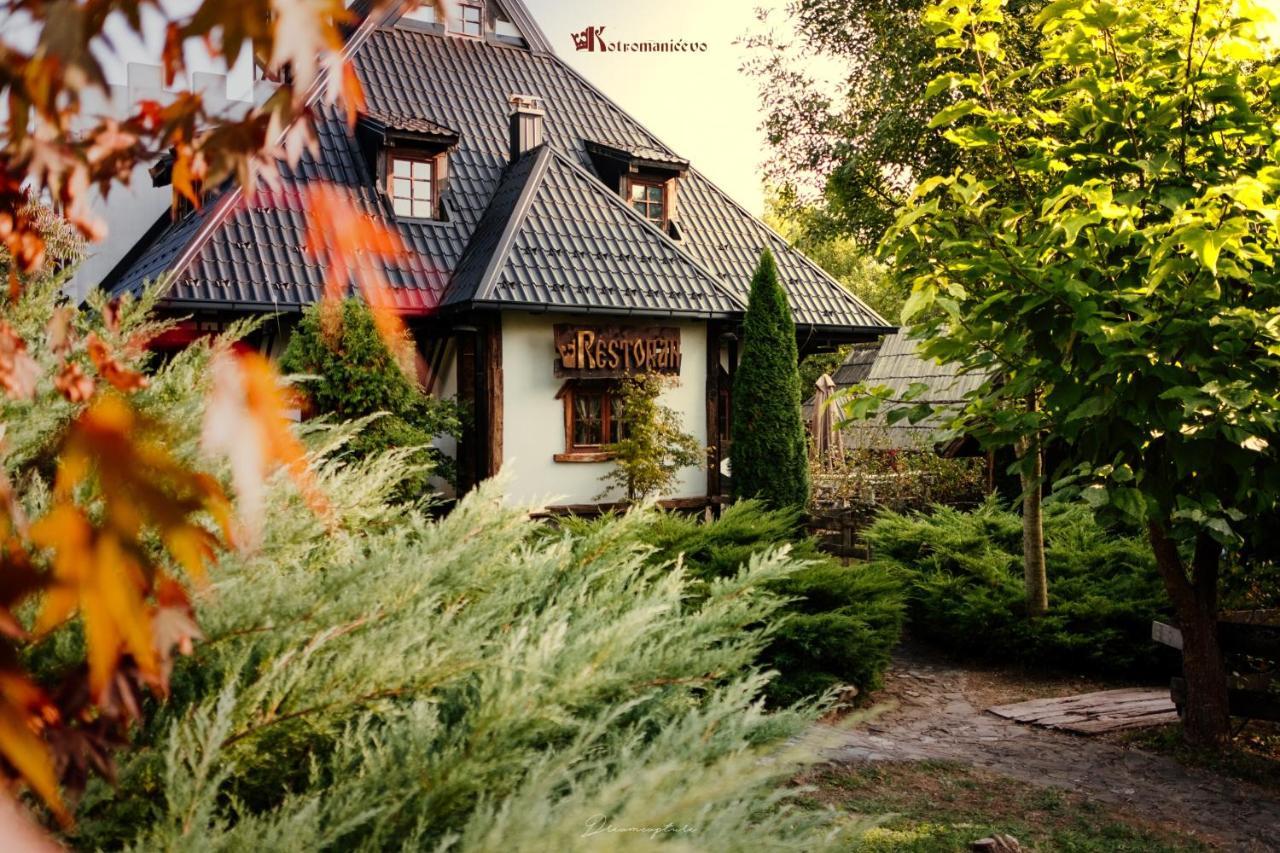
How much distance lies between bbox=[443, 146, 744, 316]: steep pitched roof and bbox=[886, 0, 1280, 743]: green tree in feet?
25.2

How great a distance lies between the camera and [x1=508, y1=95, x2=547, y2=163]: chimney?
1543 centimetres

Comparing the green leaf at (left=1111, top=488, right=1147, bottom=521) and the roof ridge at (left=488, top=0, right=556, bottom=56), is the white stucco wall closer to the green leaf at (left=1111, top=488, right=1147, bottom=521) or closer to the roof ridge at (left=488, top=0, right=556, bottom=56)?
the roof ridge at (left=488, top=0, right=556, bottom=56)

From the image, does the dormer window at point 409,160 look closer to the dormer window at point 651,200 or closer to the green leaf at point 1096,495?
the dormer window at point 651,200

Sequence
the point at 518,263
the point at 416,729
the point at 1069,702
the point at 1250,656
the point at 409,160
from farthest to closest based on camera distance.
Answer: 1. the point at 409,160
2. the point at 518,263
3. the point at 1069,702
4. the point at 1250,656
5. the point at 416,729

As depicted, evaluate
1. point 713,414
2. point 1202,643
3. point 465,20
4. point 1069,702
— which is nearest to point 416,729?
point 1202,643

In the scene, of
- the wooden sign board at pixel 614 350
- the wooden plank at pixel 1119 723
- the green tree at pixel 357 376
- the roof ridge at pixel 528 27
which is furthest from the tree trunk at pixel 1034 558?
the roof ridge at pixel 528 27

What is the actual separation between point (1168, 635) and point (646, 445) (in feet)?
23.5

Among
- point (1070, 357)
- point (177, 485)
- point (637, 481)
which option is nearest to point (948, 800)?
point (1070, 357)

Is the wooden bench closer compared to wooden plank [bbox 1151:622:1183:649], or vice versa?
the wooden bench

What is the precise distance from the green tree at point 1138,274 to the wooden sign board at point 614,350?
780 centimetres

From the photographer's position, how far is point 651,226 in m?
15.1

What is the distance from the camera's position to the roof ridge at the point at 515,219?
12795 mm

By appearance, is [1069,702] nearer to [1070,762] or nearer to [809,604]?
[1070,762]

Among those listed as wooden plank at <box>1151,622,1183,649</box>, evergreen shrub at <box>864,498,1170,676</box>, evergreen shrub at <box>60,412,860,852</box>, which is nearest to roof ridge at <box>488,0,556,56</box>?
evergreen shrub at <box>864,498,1170,676</box>
